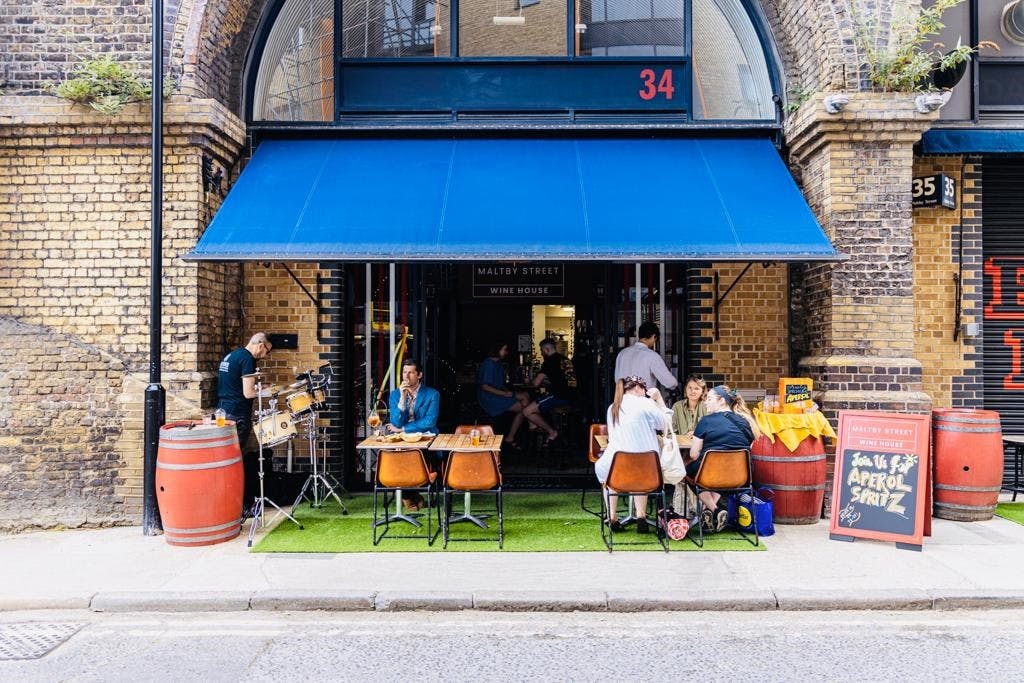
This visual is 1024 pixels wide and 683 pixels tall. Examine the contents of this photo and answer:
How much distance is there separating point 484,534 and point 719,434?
2.43 meters

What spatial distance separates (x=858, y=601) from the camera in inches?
202

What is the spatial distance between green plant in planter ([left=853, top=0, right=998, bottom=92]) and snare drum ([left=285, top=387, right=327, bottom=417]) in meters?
6.76

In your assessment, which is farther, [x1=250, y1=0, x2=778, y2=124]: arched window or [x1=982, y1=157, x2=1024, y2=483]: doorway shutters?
[x1=982, y1=157, x2=1024, y2=483]: doorway shutters

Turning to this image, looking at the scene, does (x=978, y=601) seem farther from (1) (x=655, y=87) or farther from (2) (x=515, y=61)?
(2) (x=515, y=61)

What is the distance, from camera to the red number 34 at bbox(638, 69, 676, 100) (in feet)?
27.9

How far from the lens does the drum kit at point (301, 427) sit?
6.75m

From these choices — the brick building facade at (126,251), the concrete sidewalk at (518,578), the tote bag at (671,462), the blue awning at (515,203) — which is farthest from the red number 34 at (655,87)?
the concrete sidewalk at (518,578)

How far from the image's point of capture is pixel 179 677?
4059 millimetres

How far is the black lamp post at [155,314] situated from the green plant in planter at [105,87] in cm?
47

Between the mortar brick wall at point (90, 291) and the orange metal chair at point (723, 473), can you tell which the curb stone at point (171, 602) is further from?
the orange metal chair at point (723, 473)

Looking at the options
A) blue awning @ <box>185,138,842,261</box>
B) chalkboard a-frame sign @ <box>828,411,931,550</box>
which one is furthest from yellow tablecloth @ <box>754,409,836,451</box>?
blue awning @ <box>185,138,842,261</box>

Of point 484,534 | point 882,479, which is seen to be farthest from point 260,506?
point 882,479

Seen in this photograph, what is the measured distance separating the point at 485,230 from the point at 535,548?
299 cm

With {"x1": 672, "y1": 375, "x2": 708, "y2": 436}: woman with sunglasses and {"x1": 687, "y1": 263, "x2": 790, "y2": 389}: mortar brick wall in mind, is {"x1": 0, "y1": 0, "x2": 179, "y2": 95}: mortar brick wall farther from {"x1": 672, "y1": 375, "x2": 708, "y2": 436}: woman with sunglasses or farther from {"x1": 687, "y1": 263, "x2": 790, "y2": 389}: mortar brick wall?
{"x1": 687, "y1": 263, "x2": 790, "y2": 389}: mortar brick wall
